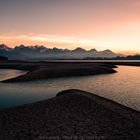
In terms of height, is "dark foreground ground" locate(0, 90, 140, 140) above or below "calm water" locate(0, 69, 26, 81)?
above

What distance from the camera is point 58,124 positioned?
2175cm

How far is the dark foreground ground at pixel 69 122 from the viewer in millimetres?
19234

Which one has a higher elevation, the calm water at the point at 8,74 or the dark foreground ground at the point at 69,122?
the dark foreground ground at the point at 69,122

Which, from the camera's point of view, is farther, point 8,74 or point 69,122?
point 8,74

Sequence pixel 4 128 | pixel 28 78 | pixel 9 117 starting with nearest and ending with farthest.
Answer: pixel 4 128 → pixel 9 117 → pixel 28 78

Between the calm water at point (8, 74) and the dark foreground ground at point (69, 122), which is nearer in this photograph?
the dark foreground ground at point (69, 122)

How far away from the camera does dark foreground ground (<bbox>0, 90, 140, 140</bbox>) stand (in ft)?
63.1

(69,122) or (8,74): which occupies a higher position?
(69,122)

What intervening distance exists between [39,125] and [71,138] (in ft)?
13.9

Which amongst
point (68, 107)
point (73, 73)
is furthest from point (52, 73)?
point (68, 107)

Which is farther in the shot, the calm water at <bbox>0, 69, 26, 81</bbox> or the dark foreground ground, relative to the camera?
the calm water at <bbox>0, 69, 26, 81</bbox>

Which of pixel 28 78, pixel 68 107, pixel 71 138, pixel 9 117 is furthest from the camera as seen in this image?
pixel 28 78

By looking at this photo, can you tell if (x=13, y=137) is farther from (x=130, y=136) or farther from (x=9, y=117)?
(x=130, y=136)

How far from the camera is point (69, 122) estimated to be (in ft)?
73.2
